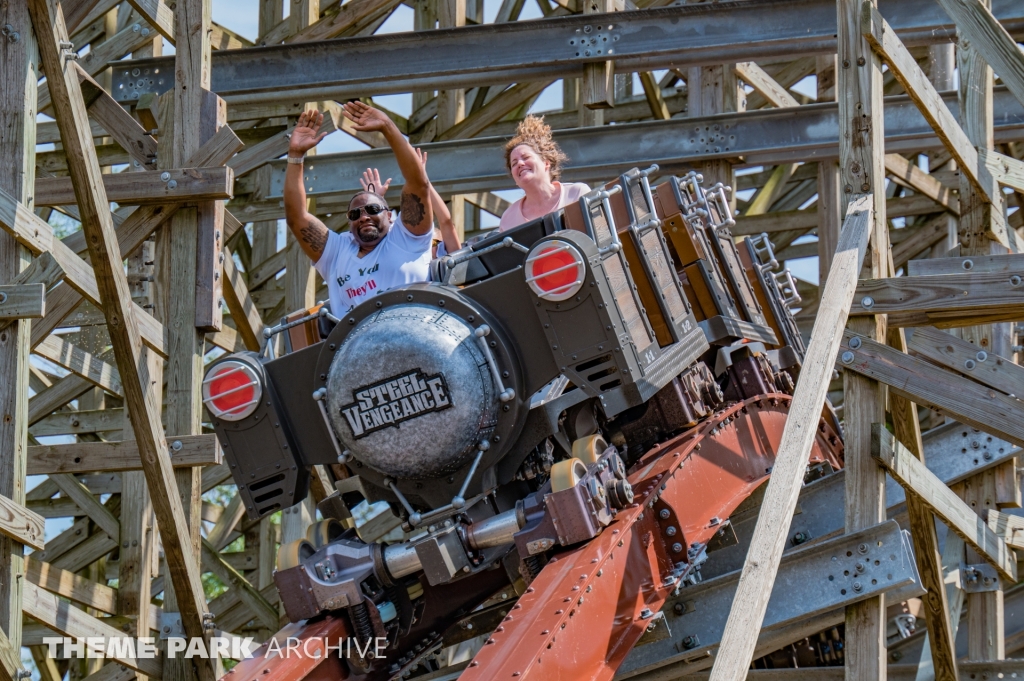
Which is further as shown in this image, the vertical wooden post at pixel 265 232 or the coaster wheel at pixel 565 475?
the vertical wooden post at pixel 265 232

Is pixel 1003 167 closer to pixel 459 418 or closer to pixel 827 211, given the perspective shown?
pixel 459 418

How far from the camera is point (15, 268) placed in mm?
5484

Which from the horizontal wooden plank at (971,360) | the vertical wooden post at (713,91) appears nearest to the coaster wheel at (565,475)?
the horizontal wooden plank at (971,360)

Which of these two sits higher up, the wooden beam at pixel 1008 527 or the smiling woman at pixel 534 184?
the smiling woman at pixel 534 184

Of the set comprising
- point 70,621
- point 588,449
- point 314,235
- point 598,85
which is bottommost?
point 70,621

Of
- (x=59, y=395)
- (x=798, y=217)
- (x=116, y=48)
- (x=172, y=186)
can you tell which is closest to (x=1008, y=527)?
(x=172, y=186)

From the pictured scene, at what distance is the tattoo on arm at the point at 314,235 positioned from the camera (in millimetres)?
6613

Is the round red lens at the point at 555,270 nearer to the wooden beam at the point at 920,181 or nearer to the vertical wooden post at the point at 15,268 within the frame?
the vertical wooden post at the point at 15,268

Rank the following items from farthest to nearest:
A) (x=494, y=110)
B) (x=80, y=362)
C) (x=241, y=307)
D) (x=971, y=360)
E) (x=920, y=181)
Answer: (x=920, y=181) < (x=494, y=110) < (x=80, y=362) < (x=241, y=307) < (x=971, y=360)

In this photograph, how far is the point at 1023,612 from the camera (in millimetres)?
7793

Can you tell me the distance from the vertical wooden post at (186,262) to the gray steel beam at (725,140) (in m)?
1.90

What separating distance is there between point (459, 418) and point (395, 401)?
0.83 ft

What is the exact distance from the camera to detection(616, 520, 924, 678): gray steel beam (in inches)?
197

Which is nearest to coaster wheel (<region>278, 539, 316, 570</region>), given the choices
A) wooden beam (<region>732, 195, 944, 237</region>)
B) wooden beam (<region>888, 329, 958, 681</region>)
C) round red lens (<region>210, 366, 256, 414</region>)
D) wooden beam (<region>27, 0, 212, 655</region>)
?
round red lens (<region>210, 366, 256, 414</region>)
